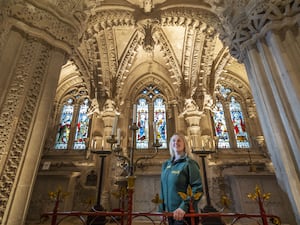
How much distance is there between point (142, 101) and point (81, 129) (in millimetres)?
3179

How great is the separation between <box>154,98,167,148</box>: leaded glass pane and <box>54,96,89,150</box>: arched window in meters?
3.21

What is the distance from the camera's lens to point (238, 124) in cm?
945

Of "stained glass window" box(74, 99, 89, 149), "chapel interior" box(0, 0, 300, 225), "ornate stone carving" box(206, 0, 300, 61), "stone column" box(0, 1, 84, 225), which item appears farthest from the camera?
"stained glass window" box(74, 99, 89, 149)

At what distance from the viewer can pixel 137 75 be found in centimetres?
1052

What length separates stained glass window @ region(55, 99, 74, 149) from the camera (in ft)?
29.9

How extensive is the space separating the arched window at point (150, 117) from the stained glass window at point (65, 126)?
3.25 m

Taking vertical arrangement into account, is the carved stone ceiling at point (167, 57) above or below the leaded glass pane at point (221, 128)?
above

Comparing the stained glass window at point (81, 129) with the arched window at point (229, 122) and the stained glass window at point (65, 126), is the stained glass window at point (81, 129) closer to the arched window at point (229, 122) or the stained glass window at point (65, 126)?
the stained glass window at point (65, 126)

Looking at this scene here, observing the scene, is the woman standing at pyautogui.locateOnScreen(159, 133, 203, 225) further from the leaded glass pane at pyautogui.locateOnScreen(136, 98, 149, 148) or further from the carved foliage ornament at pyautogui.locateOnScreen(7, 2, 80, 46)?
the leaded glass pane at pyautogui.locateOnScreen(136, 98, 149, 148)

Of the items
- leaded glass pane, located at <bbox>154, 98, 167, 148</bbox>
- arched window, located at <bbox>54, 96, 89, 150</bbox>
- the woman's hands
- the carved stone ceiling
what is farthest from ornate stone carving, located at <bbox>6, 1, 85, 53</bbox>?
arched window, located at <bbox>54, 96, 89, 150</bbox>

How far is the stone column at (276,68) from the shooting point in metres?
2.46

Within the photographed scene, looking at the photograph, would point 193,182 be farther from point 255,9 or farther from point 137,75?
point 137,75

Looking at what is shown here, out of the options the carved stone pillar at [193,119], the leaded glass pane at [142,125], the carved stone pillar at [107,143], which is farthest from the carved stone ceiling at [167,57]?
the leaded glass pane at [142,125]

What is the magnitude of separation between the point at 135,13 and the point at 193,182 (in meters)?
6.06
